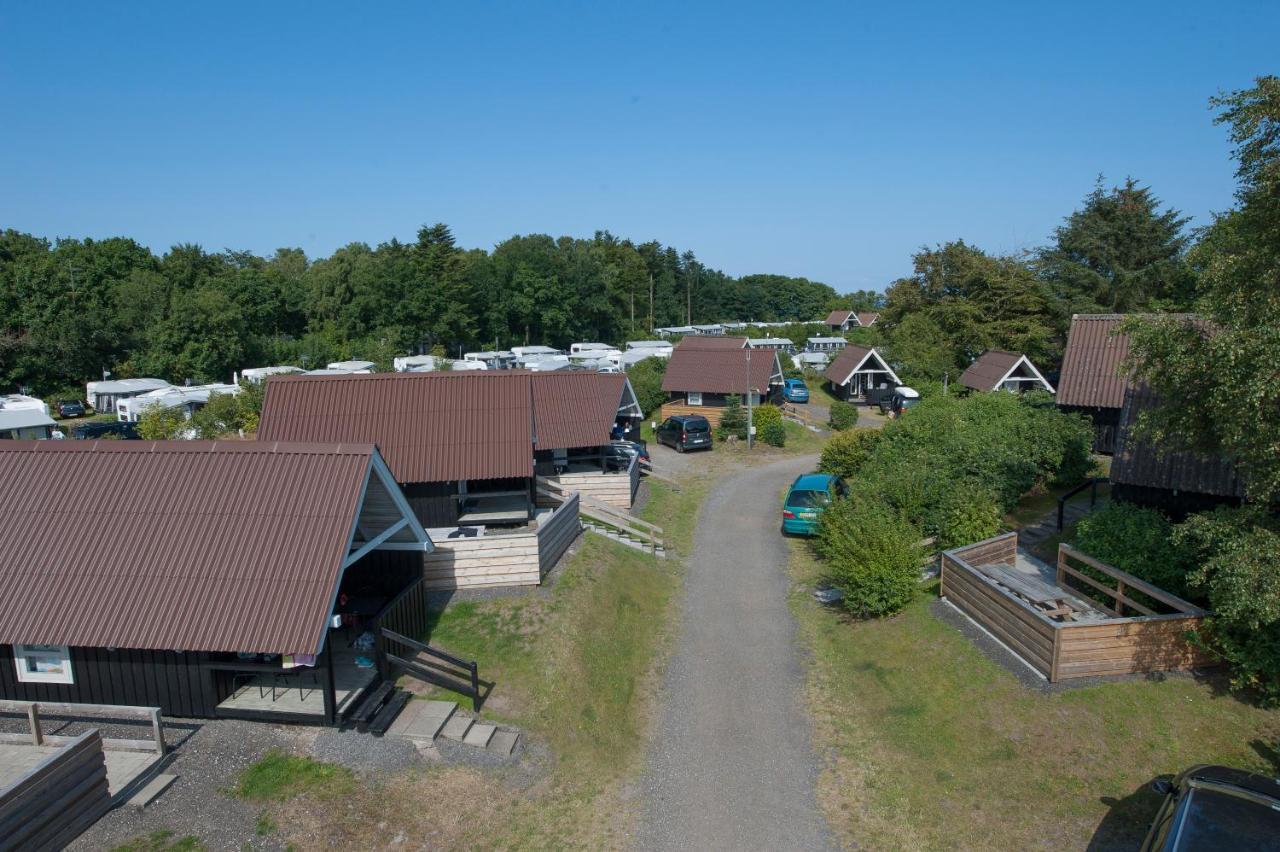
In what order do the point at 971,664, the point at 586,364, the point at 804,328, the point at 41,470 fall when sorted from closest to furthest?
the point at 41,470
the point at 971,664
the point at 586,364
the point at 804,328

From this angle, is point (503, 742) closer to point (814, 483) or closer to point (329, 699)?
point (329, 699)

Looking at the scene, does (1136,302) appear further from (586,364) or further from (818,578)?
(818,578)

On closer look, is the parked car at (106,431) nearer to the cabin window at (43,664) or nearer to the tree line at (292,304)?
the tree line at (292,304)

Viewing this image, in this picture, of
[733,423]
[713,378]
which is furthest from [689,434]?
[713,378]

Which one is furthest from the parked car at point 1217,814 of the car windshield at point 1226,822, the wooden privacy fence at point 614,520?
the wooden privacy fence at point 614,520

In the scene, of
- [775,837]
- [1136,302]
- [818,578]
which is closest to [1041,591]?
[818,578]
